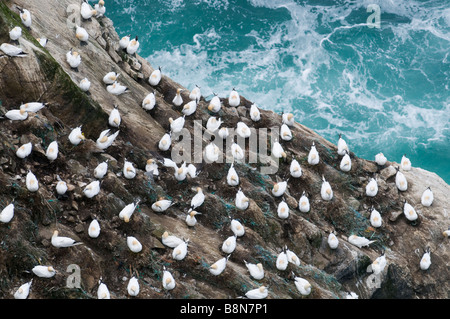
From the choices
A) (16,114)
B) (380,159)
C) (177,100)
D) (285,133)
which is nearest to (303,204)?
(285,133)

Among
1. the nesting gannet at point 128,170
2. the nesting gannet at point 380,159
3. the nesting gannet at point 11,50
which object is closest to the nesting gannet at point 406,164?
the nesting gannet at point 380,159

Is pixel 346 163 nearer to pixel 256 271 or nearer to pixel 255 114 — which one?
pixel 255 114

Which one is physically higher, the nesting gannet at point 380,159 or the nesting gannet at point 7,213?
the nesting gannet at point 7,213

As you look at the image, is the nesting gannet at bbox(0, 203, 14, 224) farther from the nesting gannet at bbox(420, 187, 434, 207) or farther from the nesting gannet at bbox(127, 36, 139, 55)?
the nesting gannet at bbox(420, 187, 434, 207)

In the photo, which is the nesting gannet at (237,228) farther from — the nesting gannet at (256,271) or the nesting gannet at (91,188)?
the nesting gannet at (91,188)

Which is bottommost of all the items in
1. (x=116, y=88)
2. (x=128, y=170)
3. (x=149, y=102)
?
(x=128, y=170)
